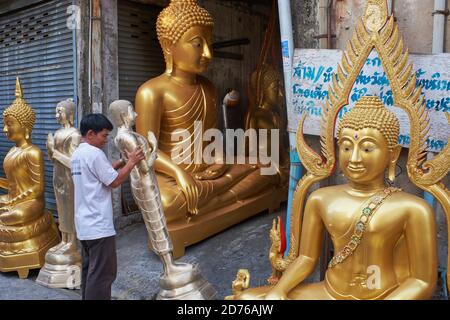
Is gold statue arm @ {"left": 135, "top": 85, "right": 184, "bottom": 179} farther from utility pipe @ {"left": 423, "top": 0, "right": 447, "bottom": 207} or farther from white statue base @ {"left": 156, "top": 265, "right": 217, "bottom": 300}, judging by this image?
utility pipe @ {"left": 423, "top": 0, "right": 447, "bottom": 207}

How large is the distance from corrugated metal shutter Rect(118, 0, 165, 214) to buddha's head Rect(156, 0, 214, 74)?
72 centimetres

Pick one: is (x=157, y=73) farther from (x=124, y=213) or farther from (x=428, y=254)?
(x=428, y=254)

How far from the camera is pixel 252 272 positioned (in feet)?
10.9

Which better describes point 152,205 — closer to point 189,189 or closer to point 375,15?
point 189,189

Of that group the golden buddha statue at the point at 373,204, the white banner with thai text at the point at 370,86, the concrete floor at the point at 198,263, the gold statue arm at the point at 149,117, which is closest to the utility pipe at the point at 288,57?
the white banner with thai text at the point at 370,86

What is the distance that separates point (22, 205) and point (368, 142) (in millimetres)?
2869

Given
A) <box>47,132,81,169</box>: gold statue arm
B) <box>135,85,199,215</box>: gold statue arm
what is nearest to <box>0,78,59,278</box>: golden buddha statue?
<box>47,132,81,169</box>: gold statue arm

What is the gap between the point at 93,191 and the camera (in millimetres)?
2580

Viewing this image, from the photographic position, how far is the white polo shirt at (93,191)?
2.55 m

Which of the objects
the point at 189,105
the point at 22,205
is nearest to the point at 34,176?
the point at 22,205

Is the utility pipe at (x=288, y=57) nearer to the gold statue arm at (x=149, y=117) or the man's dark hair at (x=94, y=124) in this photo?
the man's dark hair at (x=94, y=124)

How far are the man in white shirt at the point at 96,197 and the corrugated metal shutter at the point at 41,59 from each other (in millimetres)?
2022

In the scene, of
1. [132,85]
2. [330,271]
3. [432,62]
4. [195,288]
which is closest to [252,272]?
[195,288]

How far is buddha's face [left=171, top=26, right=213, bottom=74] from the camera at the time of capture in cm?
→ 407
